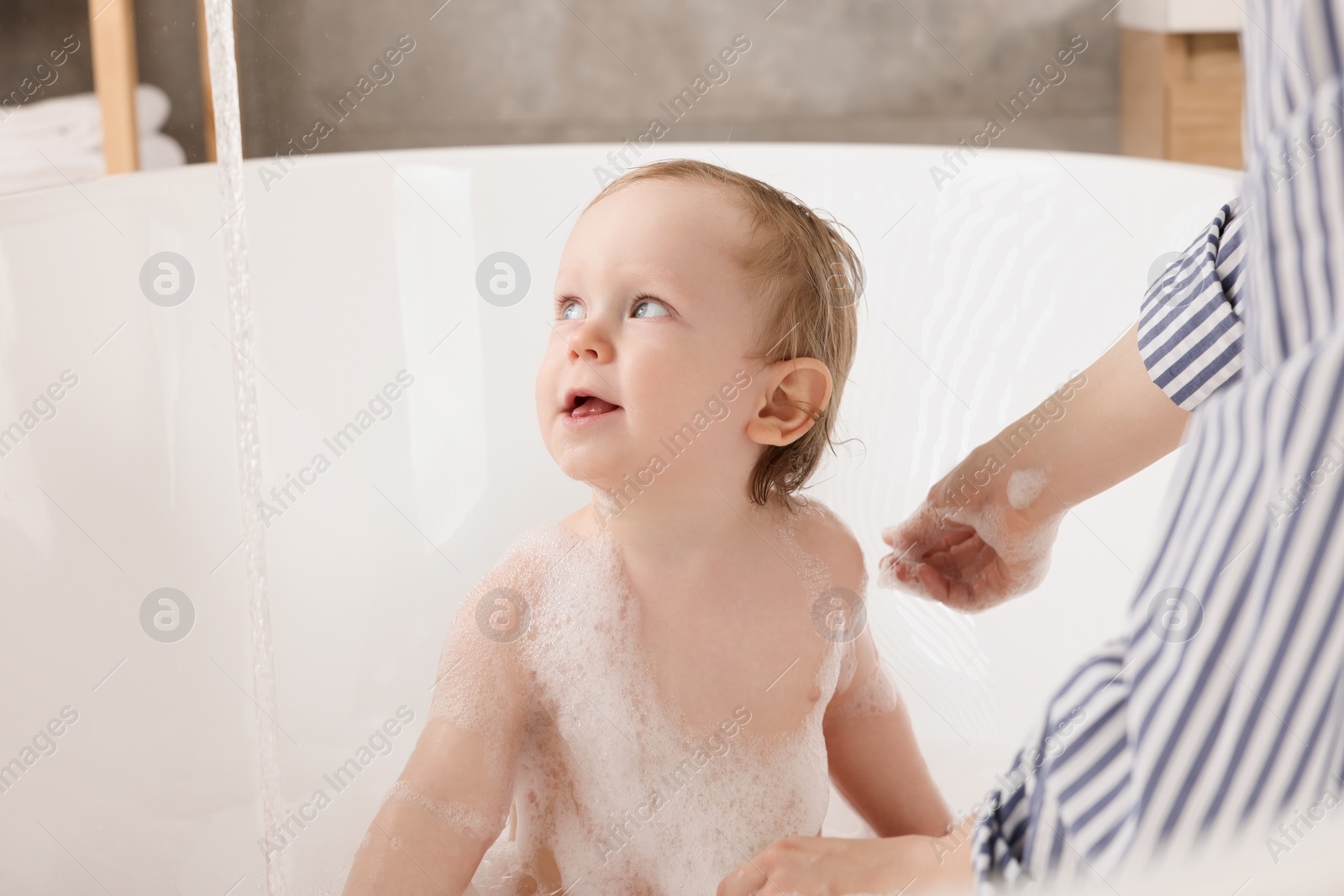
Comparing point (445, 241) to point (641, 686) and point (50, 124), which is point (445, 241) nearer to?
point (641, 686)

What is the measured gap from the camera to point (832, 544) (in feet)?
2.70

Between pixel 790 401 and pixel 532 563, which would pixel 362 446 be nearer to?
pixel 532 563

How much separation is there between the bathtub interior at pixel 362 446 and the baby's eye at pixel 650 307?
1.52 feet

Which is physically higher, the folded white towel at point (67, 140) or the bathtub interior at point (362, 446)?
the folded white towel at point (67, 140)

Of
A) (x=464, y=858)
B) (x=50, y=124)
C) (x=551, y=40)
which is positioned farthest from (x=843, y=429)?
(x=50, y=124)

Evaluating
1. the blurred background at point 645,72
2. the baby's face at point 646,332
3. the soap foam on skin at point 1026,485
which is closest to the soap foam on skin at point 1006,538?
the soap foam on skin at point 1026,485

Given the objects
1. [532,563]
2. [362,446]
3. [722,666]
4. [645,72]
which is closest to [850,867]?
[722,666]

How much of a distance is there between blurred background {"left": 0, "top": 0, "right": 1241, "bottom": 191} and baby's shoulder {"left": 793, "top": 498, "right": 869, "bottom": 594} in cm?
133

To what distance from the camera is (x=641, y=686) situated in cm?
76

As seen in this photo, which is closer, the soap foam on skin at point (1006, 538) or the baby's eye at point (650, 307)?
the baby's eye at point (650, 307)

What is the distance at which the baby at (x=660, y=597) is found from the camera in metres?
0.71

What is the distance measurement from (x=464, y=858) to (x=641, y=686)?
15 centimetres

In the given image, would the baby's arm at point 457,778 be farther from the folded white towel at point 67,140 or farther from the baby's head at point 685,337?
the folded white towel at point 67,140

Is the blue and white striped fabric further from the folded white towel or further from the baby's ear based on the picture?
the folded white towel
